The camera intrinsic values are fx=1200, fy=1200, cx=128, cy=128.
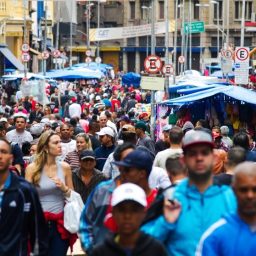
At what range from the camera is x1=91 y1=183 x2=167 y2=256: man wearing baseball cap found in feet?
21.0

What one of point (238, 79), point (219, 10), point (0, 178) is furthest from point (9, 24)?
point (0, 178)

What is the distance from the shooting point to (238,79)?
31.1 meters

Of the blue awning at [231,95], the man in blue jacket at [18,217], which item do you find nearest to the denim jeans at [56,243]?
the man in blue jacket at [18,217]

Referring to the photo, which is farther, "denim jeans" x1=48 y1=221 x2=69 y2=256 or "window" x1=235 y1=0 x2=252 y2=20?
"window" x1=235 y1=0 x2=252 y2=20

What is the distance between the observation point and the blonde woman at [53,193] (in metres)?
10.7

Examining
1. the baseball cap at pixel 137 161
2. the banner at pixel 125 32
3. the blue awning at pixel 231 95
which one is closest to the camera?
the baseball cap at pixel 137 161

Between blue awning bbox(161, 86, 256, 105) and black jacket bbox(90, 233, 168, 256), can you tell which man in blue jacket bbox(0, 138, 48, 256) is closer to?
black jacket bbox(90, 233, 168, 256)

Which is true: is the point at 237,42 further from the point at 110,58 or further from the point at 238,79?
the point at 238,79

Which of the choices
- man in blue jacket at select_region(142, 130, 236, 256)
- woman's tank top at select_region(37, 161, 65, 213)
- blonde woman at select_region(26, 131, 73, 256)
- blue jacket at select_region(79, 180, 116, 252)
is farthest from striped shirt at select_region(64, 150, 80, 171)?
man in blue jacket at select_region(142, 130, 236, 256)

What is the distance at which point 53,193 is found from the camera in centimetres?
1073

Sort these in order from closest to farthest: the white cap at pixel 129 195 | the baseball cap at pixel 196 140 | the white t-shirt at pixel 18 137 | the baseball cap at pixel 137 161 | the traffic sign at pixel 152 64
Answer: the white cap at pixel 129 195
the baseball cap at pixel 196 140
the baseball cap at pixel 137 161
the white t-shirt at pixel 18 137
the traffic sign at pixel 152 64

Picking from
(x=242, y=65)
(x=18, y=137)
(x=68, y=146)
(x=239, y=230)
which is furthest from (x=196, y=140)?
(x=242, y=65)

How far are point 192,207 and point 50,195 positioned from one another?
12.7 feet

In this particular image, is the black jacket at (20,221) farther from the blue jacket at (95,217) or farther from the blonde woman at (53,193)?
the blonde woman at (53,193)
